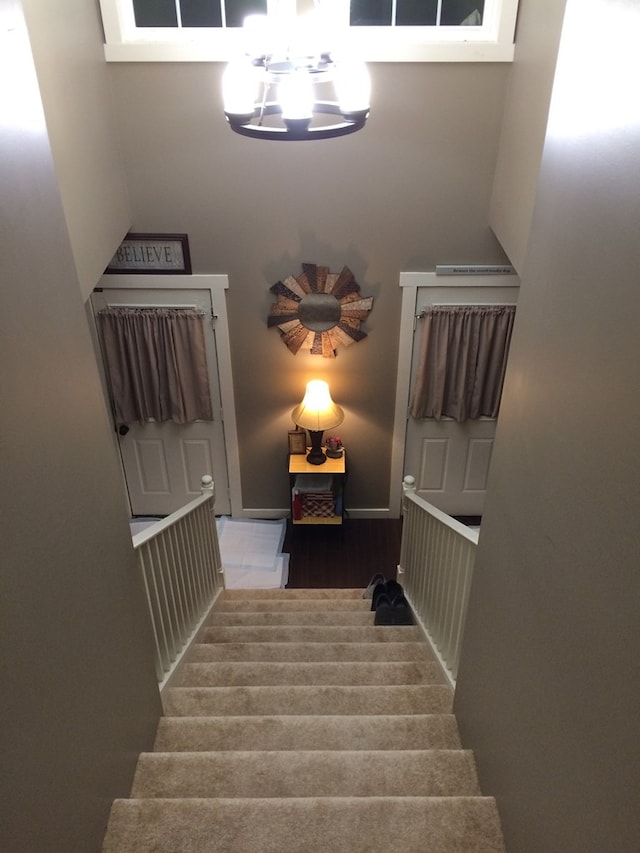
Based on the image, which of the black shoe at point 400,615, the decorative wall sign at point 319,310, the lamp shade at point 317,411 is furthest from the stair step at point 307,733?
the decorative wall sign at point 319,310

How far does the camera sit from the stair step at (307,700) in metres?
2.58

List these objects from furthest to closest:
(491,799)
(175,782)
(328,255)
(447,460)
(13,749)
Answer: (447,460), (328,255), (175,782), (491,799), (13,749)

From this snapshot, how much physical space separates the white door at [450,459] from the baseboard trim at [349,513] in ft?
1.17

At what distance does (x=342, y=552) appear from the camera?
4.87 m

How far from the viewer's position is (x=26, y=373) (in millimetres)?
1408

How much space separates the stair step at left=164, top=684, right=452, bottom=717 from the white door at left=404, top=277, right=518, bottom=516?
2483 mm

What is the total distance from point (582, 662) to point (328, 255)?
131 inches

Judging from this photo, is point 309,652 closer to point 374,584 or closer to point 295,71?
point 374,584

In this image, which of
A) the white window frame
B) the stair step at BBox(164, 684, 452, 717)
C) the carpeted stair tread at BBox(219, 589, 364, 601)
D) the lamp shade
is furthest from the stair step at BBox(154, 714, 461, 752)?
the white window frame

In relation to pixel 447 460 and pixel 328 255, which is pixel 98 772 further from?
pixel 447 460

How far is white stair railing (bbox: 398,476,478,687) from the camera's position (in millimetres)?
2619

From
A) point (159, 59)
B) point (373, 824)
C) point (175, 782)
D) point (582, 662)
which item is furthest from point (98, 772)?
point (159, 59)

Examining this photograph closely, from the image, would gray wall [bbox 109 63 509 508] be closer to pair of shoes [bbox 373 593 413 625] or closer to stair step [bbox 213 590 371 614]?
stair step [bbox 213 590 371 614]

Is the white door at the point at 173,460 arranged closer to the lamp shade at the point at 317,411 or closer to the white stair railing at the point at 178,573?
the lamp shade at the point at 317,411
